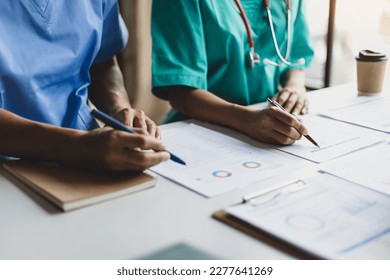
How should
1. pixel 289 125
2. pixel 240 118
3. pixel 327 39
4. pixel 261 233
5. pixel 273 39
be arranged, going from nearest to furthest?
pixel 261 233
pixel 289 125
pixel 240 118
pixel 273 39
pixel 327 39

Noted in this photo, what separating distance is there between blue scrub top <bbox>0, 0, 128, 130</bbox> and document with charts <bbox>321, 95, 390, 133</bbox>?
1.95 feet

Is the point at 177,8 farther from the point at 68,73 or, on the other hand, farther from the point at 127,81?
the point at 127,81

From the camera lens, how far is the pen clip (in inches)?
28.3

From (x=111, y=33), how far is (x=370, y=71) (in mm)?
724

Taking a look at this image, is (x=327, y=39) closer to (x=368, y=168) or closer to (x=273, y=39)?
(x=273, y=39)

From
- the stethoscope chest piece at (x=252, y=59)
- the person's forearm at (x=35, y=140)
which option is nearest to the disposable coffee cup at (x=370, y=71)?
the stethoscope chest piece at (x=252, y=59)

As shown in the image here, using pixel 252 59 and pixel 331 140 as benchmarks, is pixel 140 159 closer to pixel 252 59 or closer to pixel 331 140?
pixel 331 140

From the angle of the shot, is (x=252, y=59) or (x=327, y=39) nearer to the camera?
(x=252, y=59)

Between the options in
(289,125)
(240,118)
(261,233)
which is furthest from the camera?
(240,118)

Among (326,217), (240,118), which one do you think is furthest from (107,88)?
(326,217)

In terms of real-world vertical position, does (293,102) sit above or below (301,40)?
below

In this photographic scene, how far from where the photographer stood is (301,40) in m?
1.56

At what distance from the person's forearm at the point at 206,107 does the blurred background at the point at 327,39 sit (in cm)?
80

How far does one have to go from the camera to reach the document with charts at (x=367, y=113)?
45.4 inches
